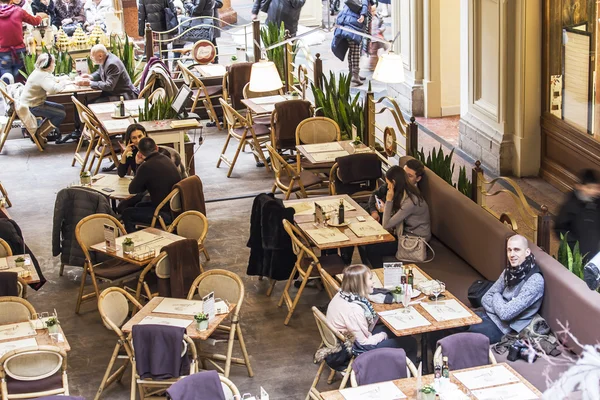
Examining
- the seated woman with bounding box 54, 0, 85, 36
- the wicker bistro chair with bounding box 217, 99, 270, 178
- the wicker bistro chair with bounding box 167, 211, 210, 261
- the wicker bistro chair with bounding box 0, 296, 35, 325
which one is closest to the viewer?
the wicker bistro chair with bounding box 0, 296, 35, 325

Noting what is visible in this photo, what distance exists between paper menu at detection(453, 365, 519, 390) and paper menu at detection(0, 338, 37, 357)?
262cm

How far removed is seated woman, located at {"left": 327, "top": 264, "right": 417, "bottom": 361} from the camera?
623 centimetres

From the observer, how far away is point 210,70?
14.0m

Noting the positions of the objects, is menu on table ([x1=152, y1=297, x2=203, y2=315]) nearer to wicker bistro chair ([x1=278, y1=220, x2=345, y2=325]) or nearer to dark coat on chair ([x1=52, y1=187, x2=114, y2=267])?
wicker bistro chair ([x1=278, y1=220, x2=345, y2=325])

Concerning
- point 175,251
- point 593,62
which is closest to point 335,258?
point 175,251

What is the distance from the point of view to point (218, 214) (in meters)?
10.3

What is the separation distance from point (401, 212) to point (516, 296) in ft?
5.41

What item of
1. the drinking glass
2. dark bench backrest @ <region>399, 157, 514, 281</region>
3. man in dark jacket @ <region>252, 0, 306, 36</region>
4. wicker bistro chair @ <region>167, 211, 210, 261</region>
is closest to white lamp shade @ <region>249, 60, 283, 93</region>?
dark bench backrest @ <region>399, 157, 514, 281</region>

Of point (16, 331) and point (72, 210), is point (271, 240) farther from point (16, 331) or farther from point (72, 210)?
point (16, 331)

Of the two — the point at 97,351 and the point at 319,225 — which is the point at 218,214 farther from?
the point at 97,351

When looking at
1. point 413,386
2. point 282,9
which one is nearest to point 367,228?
point 413,386

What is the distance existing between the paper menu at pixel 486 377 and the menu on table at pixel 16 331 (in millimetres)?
2725

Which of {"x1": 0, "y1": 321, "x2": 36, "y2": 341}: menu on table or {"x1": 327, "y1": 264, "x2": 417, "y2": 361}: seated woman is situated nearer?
{"x1": 327, "y1": 264, "x2": 417, "y2": 361}: seated woman

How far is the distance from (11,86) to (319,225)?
641cm
